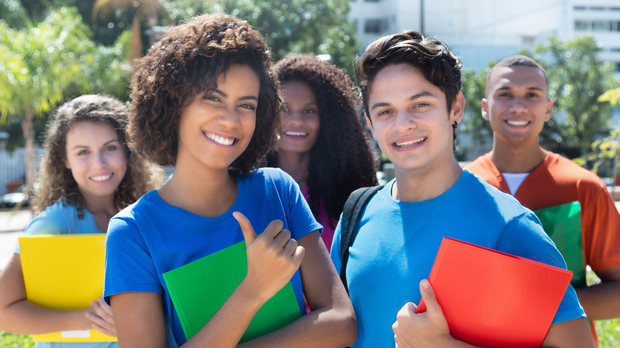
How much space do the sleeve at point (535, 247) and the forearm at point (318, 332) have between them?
1.74ft

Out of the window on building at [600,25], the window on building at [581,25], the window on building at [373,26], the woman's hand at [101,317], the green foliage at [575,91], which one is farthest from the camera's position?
the window on building at [600,25]

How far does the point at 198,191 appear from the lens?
67.3 inches

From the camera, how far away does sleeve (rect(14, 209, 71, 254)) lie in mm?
2311

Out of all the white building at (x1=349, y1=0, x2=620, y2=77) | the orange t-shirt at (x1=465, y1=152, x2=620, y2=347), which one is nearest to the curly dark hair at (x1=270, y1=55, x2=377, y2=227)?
the orange t-shirt at (x1=465, y1=152, x2=620, y2=347)

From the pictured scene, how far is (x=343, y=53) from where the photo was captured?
19.5 metres

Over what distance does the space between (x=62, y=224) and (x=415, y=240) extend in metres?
1.68

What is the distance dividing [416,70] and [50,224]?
5.87 feet

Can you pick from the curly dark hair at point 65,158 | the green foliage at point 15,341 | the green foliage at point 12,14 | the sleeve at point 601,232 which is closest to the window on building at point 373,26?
the green foliage at point 12,14

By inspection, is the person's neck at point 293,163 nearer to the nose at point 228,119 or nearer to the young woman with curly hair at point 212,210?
the young woman with curly hair at point 212,210

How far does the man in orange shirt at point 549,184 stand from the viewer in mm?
2121

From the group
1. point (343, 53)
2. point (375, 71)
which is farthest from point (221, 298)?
point (343, 53)

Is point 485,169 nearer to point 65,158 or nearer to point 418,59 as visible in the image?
point 418,59

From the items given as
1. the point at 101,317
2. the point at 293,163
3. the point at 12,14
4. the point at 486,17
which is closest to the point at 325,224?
the point at 293,163

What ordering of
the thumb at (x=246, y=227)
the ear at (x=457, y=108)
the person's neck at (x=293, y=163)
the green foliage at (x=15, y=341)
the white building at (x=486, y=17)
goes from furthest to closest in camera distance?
the white building at (x=486, y=17)
the green foliage at (x=15, y=341)
the person's neck at (x=293, y=163)
the ear at (x=457, y=108)
the thumb at (x=246, y=227)
